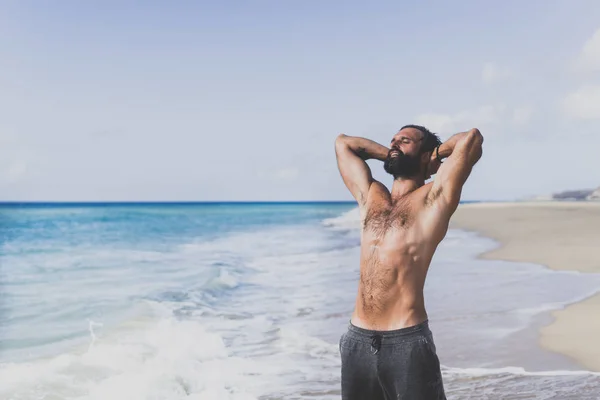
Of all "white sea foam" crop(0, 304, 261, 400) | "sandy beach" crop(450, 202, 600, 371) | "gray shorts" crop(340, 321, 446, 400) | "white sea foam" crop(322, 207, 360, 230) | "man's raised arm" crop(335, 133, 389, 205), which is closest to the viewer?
"gray shorts" crop(340, 321, 446, 400)

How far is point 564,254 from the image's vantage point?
16078 mm

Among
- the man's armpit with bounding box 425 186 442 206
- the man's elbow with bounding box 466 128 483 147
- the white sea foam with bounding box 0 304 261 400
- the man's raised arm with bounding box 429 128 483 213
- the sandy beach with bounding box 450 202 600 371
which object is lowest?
the white sea foam with bounding box 0 304 261 400

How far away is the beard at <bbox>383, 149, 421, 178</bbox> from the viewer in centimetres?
359

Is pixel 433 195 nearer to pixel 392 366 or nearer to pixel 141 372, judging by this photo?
pixel 392 366

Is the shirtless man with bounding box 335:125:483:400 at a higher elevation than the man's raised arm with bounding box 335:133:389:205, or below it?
below

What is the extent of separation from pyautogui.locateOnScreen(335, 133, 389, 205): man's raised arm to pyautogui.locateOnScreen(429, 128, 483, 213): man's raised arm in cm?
52

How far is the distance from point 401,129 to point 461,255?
1479cm

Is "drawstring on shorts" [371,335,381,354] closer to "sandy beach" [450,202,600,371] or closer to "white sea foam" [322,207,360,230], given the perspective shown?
"sandy beach" [450,202,600,371]

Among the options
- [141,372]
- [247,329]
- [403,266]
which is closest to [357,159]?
[403,266]

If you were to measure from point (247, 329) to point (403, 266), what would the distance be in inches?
256

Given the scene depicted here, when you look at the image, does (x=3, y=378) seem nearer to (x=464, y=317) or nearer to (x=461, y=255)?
(x=464, y=317)

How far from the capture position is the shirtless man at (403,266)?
3197 mm

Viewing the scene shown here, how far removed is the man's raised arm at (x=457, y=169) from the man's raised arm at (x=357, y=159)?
519 millimetres

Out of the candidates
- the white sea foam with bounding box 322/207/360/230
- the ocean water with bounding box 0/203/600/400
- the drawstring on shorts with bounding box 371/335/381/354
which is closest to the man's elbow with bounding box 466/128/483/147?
the drawstring on shorts with bounding box 371/335/381/354
